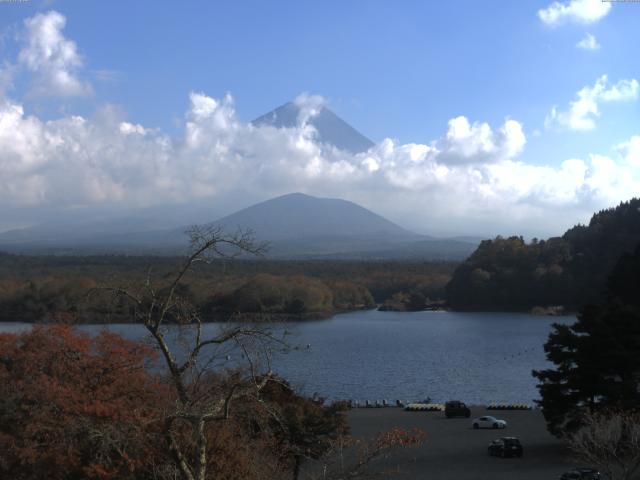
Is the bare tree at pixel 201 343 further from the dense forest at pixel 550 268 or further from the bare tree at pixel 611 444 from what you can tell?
the dense forest at pixel 550 268

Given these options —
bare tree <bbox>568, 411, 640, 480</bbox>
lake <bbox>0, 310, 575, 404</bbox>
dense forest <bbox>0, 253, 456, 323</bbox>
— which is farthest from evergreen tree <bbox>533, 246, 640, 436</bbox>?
dense forest <bbox>0, 253, 456, 323</bbox>

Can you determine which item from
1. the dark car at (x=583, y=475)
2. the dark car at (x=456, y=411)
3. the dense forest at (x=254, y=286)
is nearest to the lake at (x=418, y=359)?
the dense forest at (x=254, y=286)

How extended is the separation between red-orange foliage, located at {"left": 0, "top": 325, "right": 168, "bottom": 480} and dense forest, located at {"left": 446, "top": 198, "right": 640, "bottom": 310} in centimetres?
3943

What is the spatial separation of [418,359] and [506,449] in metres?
15.2

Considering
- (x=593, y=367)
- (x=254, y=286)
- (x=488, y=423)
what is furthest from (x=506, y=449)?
(x=254, y=286)

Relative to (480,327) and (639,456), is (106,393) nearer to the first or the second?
(639,456)

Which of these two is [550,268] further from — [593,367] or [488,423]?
[593,367]

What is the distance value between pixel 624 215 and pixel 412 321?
51.3 feet

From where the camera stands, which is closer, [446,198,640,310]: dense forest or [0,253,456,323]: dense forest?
[0,253,456,323]: dense forest

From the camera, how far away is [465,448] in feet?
40.1

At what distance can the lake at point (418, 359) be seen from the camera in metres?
20.0

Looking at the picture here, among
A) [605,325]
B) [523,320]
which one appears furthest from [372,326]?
[605,325]

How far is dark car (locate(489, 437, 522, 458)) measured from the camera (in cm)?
1134

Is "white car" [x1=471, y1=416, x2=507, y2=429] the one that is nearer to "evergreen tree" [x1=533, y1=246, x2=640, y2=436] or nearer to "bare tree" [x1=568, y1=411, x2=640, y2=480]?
"evergreen tree" [x1=533, y1=246, x2=640, y2=436]
